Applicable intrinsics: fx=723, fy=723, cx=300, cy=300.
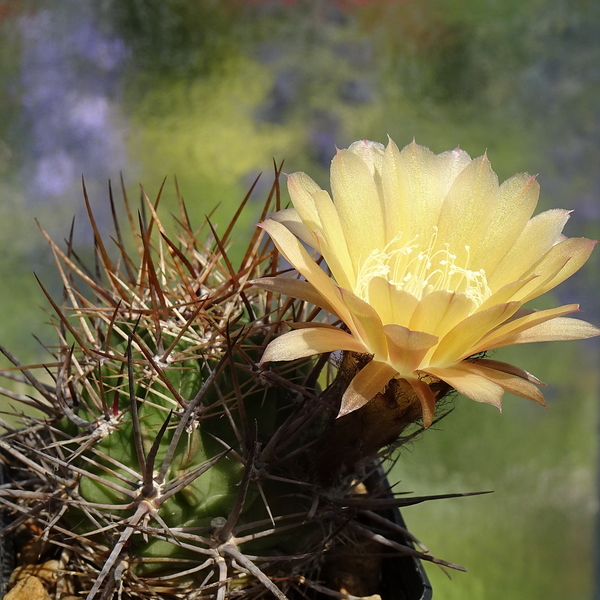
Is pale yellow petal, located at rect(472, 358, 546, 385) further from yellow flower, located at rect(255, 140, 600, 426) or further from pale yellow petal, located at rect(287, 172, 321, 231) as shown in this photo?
pale yellow petal, located at rect(287, 172, 321, 231)

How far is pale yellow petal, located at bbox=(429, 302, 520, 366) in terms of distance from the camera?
0.38 m

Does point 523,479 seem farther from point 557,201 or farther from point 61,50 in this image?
point 61,50

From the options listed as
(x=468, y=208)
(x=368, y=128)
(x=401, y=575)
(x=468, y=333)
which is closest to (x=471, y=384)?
(x=468, y=333)

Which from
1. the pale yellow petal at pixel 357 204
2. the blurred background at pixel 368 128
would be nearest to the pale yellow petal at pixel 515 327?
the pale yellow petal at pixel 357 204

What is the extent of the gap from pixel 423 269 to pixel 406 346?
4.7 inches

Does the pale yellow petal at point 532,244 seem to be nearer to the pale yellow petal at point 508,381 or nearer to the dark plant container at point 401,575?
the pale yellow petal at point 508,381

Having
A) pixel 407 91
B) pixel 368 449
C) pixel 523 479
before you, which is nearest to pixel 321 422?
pixel 368 449

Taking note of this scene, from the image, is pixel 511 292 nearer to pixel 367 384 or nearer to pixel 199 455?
pixel 367 384

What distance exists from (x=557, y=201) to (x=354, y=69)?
0.58m

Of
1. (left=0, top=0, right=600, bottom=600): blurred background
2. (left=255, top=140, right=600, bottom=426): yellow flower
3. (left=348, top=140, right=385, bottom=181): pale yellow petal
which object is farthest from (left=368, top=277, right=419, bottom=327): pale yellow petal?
(left=0, top=0, right=600, bottom=600): blurred background

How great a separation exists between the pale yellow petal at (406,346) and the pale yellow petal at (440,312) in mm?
15

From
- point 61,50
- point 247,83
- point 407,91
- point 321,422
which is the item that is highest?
point 407,91

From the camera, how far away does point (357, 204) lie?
46 centimetres

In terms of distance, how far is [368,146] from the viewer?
1.59ft
